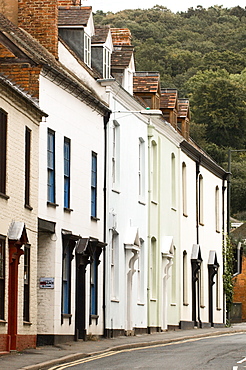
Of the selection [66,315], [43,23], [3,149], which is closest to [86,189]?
[66,315]

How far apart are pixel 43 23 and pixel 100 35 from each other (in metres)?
4.53

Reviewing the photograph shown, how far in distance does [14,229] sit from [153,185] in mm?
15856

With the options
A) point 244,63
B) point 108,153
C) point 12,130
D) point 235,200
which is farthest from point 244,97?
point 12,130

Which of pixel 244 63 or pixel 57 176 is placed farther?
pixel 244 63

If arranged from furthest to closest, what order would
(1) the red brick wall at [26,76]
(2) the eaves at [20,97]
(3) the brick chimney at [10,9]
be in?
(3) the brick chimney at [10,9], (1) the red brick wall at [26,76], (2) the eaves at [20,97]

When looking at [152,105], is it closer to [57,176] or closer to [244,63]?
[57,176]

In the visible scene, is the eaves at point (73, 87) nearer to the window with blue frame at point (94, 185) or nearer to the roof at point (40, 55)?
the roof at point (40, 55)

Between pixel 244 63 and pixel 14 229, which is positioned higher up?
pixel 244 63

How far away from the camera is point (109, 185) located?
3128 centimetres

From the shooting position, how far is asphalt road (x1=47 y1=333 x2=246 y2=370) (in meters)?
19.4

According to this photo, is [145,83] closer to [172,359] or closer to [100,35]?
[100,35]

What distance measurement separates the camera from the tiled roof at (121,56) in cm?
3453

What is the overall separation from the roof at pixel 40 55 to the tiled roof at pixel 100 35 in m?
2.79

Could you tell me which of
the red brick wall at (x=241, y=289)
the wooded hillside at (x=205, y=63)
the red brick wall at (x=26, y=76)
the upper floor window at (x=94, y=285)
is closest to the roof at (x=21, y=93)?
the red brick wall at (x=26, y=76)
